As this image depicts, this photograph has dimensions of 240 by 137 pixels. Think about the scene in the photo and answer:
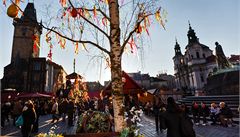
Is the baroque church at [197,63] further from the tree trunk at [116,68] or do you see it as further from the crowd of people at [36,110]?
the tree trunk at [116,68]

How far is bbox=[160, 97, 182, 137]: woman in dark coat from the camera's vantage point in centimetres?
444

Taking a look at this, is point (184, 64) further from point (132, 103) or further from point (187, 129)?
point (187, 129)

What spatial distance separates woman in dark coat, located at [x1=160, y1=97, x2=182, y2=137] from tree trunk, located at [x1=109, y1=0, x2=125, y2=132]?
3.51 feet

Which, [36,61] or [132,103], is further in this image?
[36,61]

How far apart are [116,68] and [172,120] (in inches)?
73.4

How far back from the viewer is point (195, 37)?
254 feet

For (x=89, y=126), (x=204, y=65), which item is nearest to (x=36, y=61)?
(x=89, y=126)

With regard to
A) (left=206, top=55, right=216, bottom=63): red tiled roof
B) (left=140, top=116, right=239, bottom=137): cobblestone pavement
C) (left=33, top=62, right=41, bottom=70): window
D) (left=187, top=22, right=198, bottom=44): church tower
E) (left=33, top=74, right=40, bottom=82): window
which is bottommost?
(left=140, top=116, right=239, bottom=137): cobblestone pavement

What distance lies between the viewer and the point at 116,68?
4773mm

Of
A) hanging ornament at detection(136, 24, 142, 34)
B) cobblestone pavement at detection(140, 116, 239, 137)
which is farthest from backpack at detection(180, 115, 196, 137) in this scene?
cobblestone pavement at detection(140, 116, 239, 137)

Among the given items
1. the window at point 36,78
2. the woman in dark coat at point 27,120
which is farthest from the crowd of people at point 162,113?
the window at point 36,78

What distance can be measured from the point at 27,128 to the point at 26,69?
43.2m

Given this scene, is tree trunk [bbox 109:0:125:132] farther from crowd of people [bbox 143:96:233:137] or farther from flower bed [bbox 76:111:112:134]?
crowd of people [bbox 143:96:233:137]

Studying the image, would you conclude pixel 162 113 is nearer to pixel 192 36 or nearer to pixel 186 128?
pixel 186 128
